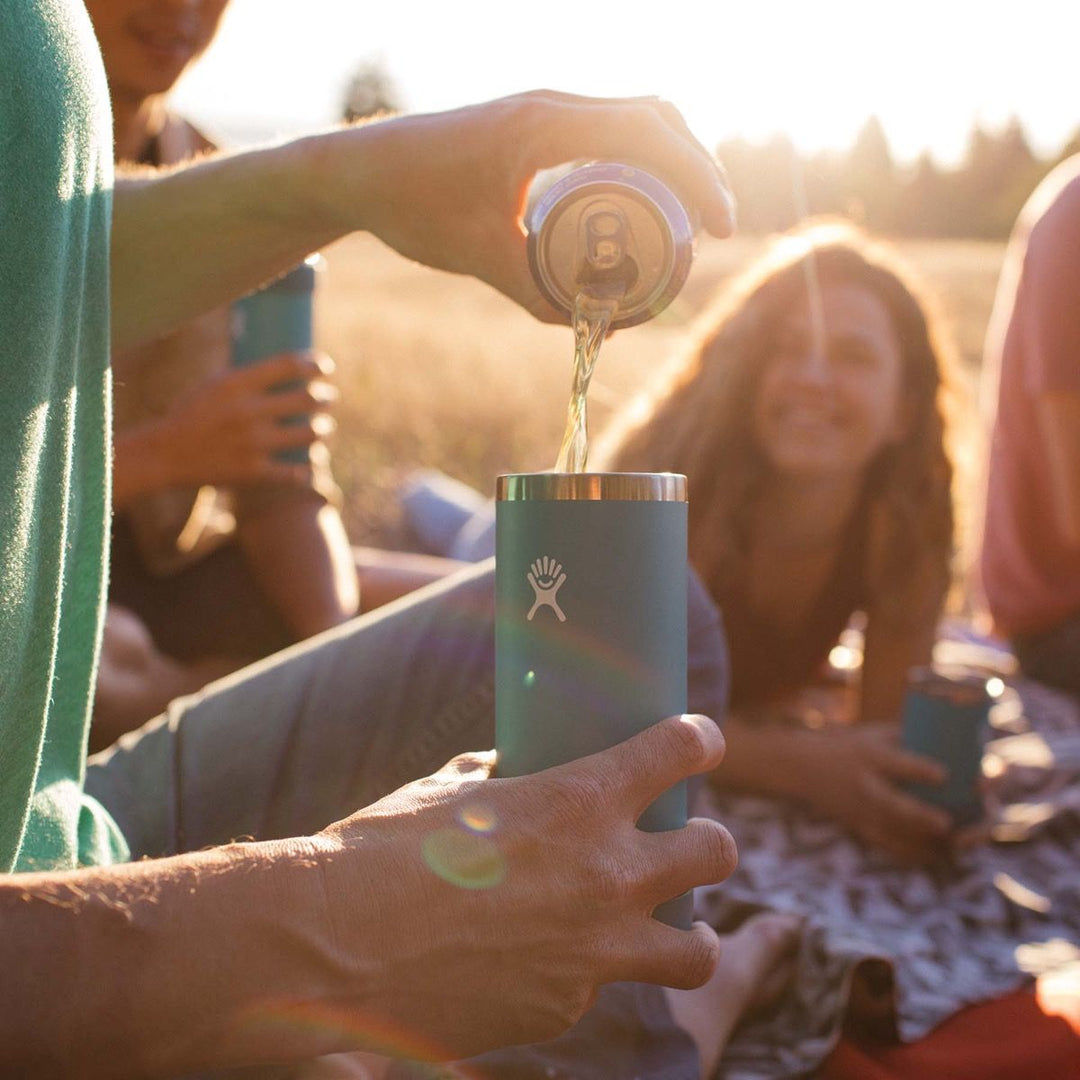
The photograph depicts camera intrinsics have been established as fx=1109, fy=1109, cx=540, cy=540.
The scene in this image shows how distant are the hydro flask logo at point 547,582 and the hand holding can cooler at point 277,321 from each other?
3.33ft

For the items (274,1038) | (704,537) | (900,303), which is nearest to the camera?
(274,1038)

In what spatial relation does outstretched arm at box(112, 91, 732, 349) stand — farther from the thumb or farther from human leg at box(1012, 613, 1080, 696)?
human leg at box(1012, 613, 1080, 696)

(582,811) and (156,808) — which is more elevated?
(582,811)

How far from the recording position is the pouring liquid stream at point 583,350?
2.58ft

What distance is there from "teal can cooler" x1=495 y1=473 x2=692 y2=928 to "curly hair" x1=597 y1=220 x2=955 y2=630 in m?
1.50

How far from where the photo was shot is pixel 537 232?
0.78 metres

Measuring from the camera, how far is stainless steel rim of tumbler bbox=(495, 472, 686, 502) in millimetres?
663

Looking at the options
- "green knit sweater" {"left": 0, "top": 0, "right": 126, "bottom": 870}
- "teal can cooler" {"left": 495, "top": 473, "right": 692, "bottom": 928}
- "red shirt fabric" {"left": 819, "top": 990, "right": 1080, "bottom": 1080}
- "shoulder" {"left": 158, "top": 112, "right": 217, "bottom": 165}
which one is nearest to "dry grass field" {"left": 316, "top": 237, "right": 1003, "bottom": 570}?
"shoulder" {"left": 158, "top": 112, "right": 217, "bottom": 165}

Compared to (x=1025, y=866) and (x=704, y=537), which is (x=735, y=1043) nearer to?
(x=1025, y=866)

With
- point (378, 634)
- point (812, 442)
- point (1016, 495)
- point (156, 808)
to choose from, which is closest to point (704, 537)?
point (812, 442)

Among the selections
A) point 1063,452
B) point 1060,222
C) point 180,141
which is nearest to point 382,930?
point 180,141

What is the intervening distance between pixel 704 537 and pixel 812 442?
0.95 ft

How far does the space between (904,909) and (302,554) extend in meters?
1.12

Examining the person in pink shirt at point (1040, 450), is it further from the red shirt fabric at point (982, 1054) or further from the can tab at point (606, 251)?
the can tab at point (606, 251)
